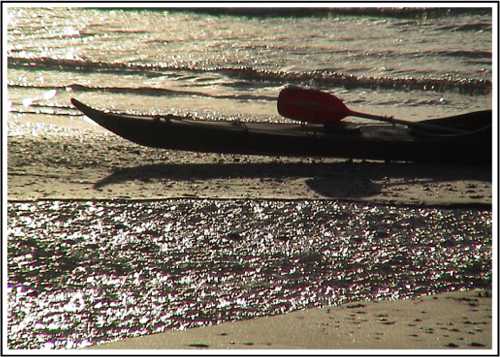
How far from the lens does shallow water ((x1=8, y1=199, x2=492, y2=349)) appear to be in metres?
4.67

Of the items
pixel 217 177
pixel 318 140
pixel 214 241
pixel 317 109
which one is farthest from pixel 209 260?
pixel 317 109

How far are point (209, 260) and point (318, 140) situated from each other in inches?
87.3

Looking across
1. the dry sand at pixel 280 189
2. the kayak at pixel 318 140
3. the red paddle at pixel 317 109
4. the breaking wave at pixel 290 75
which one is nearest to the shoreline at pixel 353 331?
the dry sand at pixel 280 189

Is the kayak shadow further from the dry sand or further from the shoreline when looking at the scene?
the shoreline

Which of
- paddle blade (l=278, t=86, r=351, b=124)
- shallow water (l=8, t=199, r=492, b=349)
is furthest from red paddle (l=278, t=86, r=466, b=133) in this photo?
shallow water (l=8, t=199, r=492, b=349)

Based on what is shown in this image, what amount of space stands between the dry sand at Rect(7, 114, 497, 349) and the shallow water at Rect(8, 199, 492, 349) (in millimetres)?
156

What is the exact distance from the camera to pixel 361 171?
7258 millimetres

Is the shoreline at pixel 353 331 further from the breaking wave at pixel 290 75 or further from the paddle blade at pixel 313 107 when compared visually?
the breaking wave at pixel 290 75

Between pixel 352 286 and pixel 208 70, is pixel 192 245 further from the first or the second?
pixel 208 70

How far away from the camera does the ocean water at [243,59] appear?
33.0 feet

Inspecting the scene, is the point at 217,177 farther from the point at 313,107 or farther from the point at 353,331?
the point at 353,331

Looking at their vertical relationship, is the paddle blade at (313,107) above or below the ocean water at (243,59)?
below

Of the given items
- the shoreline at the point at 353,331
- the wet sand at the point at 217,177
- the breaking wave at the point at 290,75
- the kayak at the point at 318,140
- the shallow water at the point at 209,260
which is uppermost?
the breaking wave at the point at 290,75

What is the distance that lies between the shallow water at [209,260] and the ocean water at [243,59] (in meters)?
3.19
